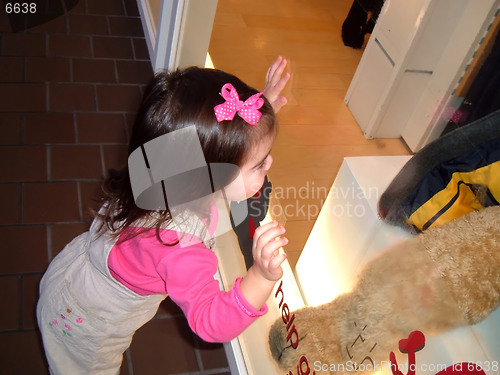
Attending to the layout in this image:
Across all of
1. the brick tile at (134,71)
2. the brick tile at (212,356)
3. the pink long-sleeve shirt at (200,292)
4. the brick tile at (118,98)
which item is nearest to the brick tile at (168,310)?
the brick tile at (212,356)

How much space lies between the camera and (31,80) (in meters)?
1.99

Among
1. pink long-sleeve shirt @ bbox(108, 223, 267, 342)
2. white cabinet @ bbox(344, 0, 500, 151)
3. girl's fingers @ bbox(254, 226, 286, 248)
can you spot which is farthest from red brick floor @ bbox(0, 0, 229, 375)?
white cabinet @ bbox(344, 0, 500, 151)

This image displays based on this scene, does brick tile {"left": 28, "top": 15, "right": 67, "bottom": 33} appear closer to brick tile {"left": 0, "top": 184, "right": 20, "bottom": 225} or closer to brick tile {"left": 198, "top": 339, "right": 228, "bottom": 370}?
brick tile {"left": 0, "top": 184, "right": 20, "bottom": 225}

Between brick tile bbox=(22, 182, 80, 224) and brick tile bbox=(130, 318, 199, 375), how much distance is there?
0.47 meters

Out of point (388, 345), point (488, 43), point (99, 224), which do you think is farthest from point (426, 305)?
point (99, 224)

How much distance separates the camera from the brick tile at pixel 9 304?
133 centimetres

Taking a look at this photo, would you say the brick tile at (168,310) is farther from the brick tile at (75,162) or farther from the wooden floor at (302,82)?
the brick tile at (75,162)

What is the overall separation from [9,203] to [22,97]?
549 mm

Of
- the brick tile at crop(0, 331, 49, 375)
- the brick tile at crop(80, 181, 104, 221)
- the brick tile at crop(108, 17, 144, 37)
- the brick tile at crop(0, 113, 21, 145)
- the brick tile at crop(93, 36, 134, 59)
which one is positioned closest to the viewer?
the brick tile at crop(0, 331, 49, 375)

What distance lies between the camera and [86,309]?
979mm

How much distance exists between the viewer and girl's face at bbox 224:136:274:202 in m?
0.85

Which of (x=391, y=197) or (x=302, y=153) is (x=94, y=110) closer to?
(x=302, y=153)

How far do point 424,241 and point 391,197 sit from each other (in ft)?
0.74

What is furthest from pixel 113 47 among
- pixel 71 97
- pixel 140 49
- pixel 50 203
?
pixel 50 203
